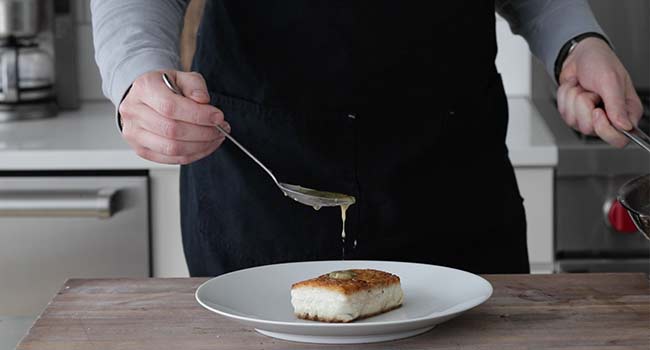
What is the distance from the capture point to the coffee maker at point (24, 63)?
89.3 inches

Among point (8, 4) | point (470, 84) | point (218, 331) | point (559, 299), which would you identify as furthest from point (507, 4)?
point (8, 4)

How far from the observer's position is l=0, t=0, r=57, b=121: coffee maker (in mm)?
2268

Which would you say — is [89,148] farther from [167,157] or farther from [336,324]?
[336,324]

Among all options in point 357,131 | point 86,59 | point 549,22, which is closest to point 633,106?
point 549,22

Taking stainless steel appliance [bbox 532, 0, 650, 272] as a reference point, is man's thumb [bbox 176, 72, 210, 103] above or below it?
above

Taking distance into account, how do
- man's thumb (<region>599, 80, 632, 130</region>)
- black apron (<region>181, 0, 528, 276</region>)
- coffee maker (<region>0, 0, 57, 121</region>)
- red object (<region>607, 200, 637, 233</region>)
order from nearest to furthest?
man's thumb (<region>599, 80, 632, 130</region>)
black apron (<region>181, 0, 528, 276</region>)
red object (<region>607, 200, 637, 233</region>)
coffee maker (<region>0, 0, 57, 121</region>)

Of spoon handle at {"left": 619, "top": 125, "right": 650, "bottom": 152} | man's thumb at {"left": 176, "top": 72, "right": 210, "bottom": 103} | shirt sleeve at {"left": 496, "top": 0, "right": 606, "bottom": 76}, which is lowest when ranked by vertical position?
→ spoon handle at {"left": 619, "top": 125, "right": 650, "bottom": 152}

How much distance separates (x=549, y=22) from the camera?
57.3 inches

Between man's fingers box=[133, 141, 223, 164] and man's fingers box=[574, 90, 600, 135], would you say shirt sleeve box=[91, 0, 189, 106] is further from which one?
man's fingers box=[574, 90, 600, 135]

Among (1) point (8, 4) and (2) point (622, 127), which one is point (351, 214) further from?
(1) point (8, 4)

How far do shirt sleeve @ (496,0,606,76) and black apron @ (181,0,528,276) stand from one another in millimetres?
97

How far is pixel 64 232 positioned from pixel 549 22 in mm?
961

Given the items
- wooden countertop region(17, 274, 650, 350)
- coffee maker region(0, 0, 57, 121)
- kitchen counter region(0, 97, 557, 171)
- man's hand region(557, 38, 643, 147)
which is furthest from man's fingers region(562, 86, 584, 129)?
coffee maker region(0, 0, 57, 121)

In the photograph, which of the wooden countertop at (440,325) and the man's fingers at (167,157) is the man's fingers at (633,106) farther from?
the man's fingers at (167,157)
